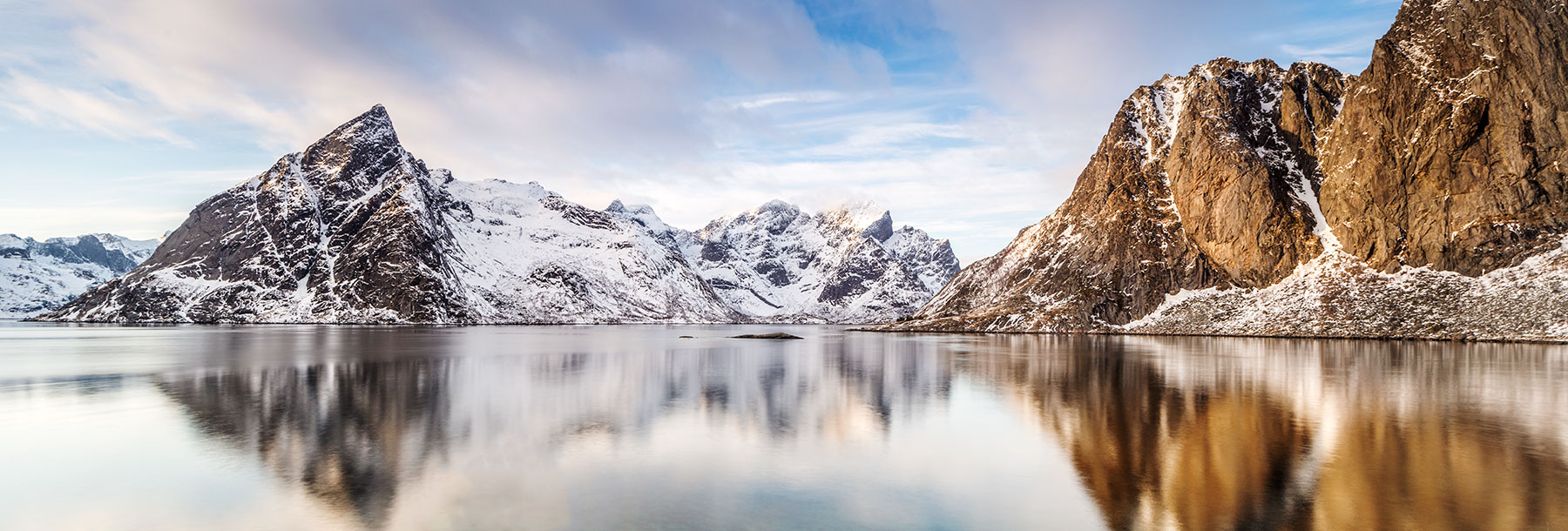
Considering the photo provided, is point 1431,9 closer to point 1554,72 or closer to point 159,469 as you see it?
point 1554,72

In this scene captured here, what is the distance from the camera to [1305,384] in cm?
4366

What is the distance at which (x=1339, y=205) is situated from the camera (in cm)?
13725

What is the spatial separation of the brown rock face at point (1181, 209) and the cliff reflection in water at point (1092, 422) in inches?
3302

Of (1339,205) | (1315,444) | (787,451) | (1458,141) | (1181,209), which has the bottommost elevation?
(787,451)

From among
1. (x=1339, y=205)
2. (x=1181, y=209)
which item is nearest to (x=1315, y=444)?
(x=1339, y=205)

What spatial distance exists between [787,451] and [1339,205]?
15184 cm

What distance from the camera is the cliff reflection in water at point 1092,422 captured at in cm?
1769

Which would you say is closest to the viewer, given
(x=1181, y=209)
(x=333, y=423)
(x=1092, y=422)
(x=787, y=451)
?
(x=787, y=451)

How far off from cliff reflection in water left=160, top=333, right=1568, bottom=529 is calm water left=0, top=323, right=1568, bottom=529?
0.52 ft

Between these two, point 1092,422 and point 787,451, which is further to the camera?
point 1092,422

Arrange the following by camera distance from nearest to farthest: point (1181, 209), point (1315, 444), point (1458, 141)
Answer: point (1315, 444) → point (1458, 141) → point (1181, 209)

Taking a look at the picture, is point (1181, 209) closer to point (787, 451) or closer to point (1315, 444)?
point (1315, 444)

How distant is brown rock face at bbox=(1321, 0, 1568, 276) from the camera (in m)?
112

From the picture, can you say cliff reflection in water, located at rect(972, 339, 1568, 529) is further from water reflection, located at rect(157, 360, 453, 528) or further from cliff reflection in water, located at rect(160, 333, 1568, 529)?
water reflection, located at rect(157, 360, 453, 528)
